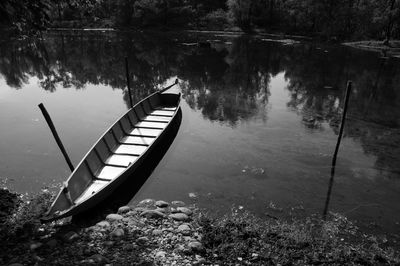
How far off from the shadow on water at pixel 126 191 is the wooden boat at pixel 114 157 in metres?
0.74

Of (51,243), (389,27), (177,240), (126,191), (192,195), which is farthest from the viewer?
(389,27)

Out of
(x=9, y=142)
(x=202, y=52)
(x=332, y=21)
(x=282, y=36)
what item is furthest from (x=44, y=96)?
(x=332, y=21)

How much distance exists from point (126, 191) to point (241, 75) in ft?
97.6

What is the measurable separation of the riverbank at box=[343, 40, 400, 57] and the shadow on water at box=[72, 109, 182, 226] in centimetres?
5823

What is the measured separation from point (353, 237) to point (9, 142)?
766 inches

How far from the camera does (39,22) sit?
11.6m

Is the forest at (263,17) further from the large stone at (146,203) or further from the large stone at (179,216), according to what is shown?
the large stone at (179,216)

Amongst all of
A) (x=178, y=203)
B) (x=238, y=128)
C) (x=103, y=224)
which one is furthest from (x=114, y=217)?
(x=238, y=128)

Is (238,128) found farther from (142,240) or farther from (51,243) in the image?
(51,243)

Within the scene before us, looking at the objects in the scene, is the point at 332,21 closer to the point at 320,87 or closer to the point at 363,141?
the point at 320,87

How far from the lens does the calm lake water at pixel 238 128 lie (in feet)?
48.6

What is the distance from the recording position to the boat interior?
41.2 feet

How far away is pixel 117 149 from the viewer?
1720 cm

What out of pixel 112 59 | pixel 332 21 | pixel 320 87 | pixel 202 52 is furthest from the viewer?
pixel 332 21
